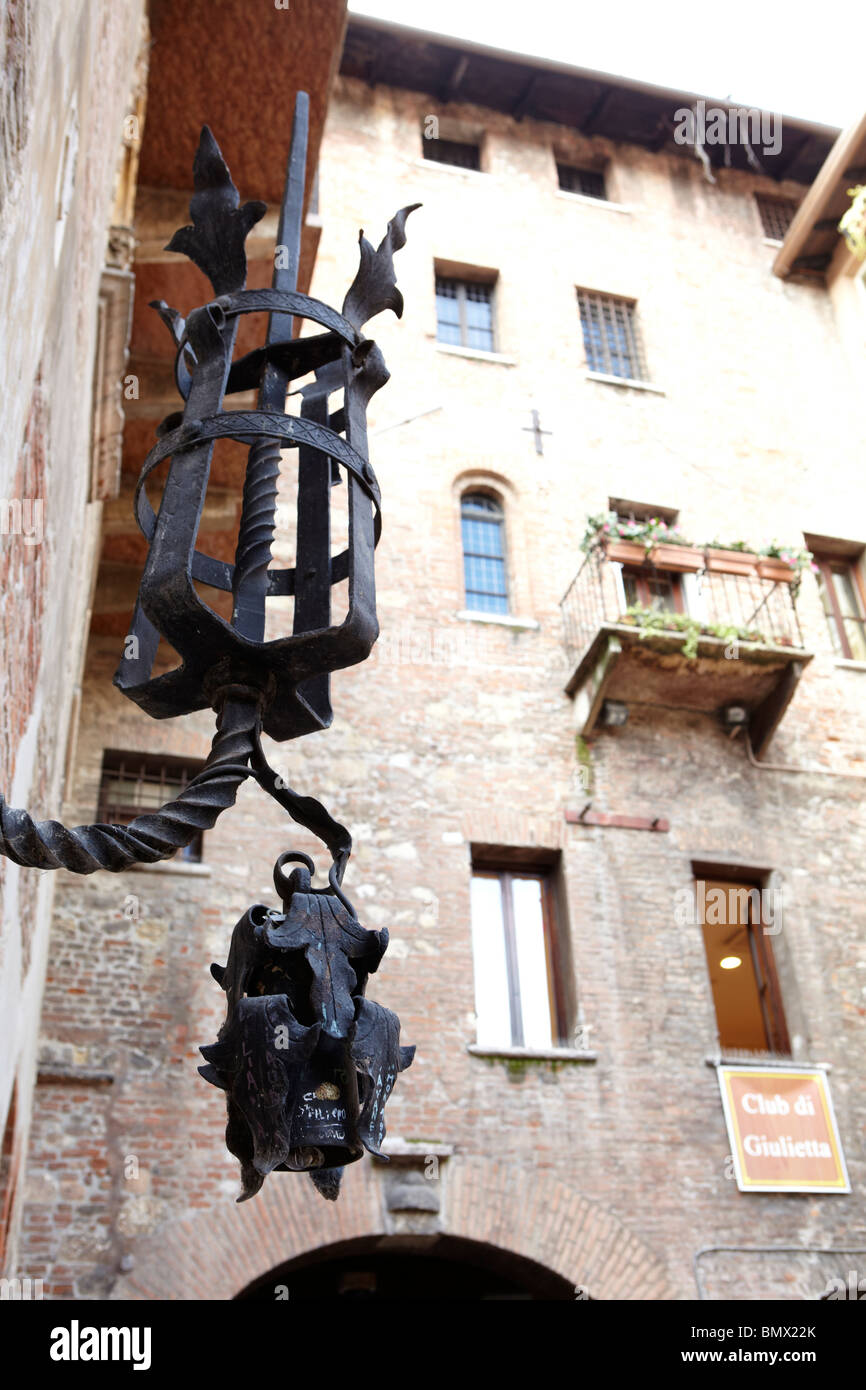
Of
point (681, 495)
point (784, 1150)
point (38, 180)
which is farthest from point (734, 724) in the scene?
point (38, 180)

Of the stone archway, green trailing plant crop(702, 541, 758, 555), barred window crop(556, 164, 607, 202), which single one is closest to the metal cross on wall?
green trailing plant crop(702, 541, 758, 555)

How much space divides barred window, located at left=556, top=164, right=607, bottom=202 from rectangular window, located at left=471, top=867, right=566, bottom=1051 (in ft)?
33.5

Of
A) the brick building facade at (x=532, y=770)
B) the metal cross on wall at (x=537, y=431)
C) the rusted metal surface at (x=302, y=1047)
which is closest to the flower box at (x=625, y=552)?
the brick building facade at (x=532, y=770)

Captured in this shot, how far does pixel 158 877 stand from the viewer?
32.9ft

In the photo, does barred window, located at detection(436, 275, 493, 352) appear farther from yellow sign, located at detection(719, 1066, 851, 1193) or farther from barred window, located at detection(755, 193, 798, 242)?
yellow sign, located at detection(719, 1066, 851, 1193)

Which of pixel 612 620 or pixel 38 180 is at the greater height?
pixel 612 620

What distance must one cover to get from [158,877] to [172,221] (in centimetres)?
501

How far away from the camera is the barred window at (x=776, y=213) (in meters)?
17.8

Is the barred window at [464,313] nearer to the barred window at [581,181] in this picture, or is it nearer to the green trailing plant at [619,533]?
the barred window at [581,181]

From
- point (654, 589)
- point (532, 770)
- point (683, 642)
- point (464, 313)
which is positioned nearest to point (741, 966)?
point (532, 770)

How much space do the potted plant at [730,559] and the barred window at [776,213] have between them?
24.0 feet

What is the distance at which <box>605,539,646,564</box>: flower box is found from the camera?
12.2 m

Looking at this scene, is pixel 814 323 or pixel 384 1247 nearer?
pixel 384 1247
